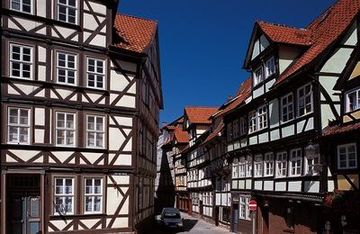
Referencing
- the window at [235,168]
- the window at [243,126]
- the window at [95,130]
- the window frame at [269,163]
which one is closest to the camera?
the window at [95,130]

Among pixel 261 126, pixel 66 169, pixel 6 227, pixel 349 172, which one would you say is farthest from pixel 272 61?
pixel 6 227

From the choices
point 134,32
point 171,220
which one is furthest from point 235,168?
point 134,32

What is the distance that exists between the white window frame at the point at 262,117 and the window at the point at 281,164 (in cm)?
224

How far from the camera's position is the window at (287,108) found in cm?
2256

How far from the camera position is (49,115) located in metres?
20.5

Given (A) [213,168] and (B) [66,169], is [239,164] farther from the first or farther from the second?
(B) [66,169]

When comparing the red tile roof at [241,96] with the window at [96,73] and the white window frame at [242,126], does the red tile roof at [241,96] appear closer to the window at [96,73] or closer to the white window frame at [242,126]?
the white window frame at [242,126]

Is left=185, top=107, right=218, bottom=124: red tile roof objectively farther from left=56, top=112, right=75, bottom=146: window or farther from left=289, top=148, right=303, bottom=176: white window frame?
left=56, top=112, right=75, bottom=146: window

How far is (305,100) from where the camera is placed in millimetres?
20984

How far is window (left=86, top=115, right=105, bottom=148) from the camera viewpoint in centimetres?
2167

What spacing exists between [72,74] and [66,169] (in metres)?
4.53

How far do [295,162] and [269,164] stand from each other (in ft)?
12.8

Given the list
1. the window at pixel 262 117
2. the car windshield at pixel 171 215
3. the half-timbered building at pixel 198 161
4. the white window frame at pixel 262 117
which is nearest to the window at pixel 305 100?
the white window frame at pixel 262 117

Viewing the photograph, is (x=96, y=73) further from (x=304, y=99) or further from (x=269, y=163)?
(x=269, y=163)
